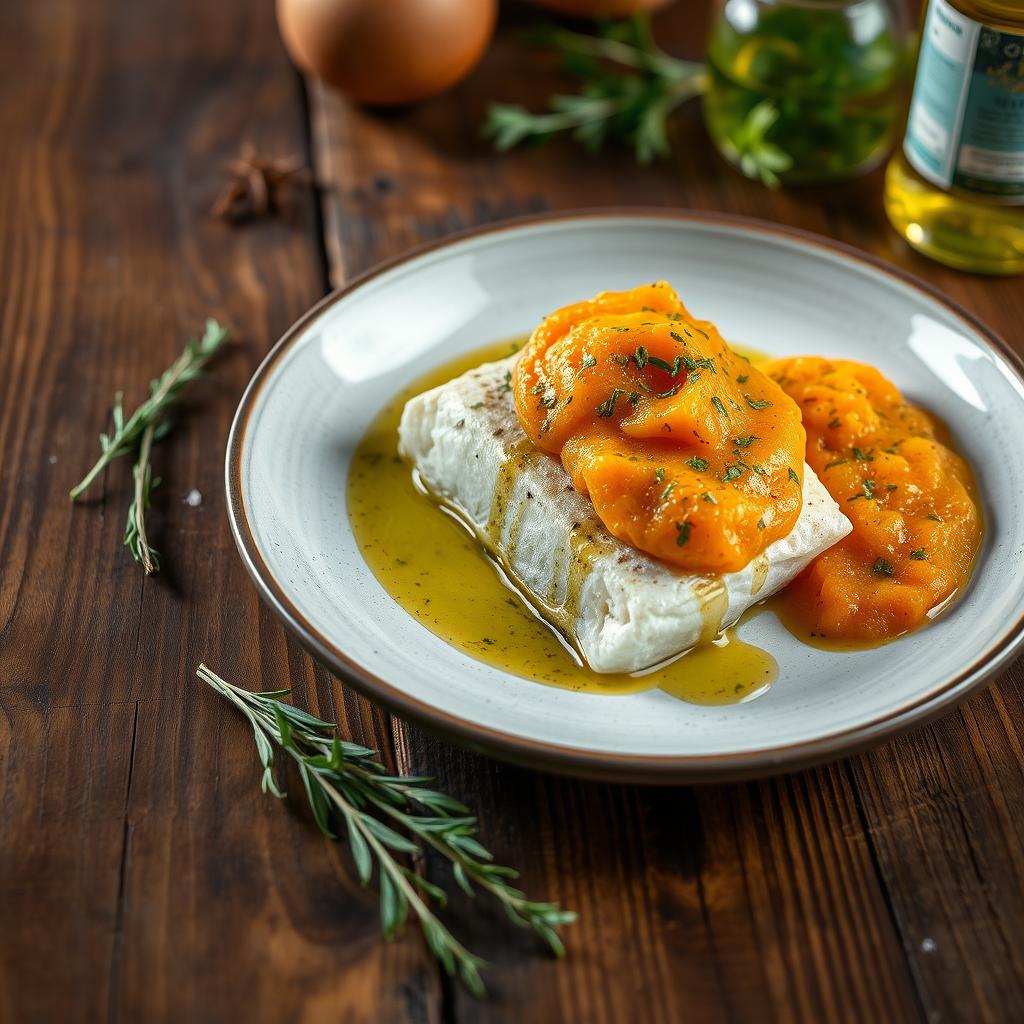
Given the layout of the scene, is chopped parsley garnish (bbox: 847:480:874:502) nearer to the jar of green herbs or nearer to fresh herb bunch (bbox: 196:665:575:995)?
fresh herb bunch (bbox: 196:665:575:995)

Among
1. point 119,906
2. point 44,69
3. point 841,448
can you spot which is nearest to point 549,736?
point 119,906

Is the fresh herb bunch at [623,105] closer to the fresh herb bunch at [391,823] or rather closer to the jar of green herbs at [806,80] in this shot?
the jar of green herbs at [806,80]

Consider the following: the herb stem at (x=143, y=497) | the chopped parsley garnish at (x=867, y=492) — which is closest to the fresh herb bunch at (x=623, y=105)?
the chopped parsley garnish at (x=867, y=492)

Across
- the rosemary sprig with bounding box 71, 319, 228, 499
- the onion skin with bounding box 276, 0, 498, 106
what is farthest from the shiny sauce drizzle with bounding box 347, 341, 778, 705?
the onion skin with bounding box 276, 0, 498, 106

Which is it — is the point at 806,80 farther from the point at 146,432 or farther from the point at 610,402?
the point at 146,432

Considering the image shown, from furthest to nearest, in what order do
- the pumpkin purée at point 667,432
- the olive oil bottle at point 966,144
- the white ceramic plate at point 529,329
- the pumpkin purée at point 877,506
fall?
the olive oil bottle at point 966,144 < the pumpkin purée at point 877,506 < the pumpkin purée at point 667,432 < the white ceramic plate at point 529,329

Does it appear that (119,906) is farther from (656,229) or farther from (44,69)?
(44,69)
